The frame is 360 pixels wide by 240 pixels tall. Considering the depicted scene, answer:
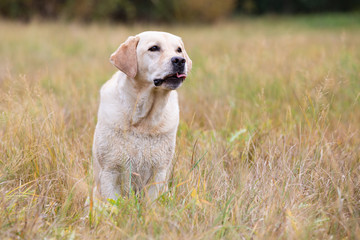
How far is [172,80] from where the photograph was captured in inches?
101

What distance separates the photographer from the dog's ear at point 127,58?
2.56 metres

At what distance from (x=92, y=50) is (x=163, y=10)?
1145cm

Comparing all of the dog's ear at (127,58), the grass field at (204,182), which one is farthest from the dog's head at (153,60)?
the grass field at (204,182)

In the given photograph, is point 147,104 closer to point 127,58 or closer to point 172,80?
point 172,80

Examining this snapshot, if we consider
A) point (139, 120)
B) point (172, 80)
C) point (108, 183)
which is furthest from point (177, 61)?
point (108, 183)

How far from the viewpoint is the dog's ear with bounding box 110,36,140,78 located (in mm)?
2557

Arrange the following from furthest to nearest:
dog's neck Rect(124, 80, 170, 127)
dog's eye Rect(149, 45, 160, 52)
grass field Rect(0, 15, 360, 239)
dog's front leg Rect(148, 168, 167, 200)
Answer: dog's eye Rect(149, 45, 160, 52) → dog's neck Rect(124, 80, 170, 127) → dog's front leg Rect(148, 168, 167, 200) → grass field Rect(0, 15, 360, 239)

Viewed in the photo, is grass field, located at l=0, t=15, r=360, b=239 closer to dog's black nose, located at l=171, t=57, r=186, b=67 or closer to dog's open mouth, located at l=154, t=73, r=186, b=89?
dog's open mouth, located at l=154, t=73, r=186, b=89

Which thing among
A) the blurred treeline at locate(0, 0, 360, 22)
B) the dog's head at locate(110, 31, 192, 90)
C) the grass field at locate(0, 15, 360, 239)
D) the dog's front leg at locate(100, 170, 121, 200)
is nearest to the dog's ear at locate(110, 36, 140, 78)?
the dog's head at locate(110, 31, 192, 90)

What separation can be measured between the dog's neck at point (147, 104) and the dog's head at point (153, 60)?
7 cm

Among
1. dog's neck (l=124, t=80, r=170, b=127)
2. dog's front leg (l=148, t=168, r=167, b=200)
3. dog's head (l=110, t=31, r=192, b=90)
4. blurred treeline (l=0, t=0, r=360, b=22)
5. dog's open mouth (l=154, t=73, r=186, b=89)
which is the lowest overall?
dog's front leg (l=148, t=168, r=167, b=200)

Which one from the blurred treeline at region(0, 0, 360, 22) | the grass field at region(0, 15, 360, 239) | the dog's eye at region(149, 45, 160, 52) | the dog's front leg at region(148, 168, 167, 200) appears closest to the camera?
the grass field at region(0, 15, 360, 239)

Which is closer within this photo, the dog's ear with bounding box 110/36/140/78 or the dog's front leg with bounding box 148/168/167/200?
the dog's front leg with bounding box 148/168/167/200

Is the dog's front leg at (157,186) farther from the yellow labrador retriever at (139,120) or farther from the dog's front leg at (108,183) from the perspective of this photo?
the dog's front leg at (108,183)
